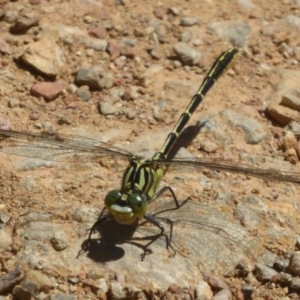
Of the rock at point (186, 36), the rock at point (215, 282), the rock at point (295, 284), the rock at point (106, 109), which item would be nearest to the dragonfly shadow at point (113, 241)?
the rock at point (215, 282)

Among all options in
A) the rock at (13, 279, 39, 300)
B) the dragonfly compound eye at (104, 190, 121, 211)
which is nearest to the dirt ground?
the rock at (13, 279, 39, 300)

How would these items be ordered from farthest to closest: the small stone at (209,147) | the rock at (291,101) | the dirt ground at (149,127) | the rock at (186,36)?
the rock at (186,36) < the rock at (291,101) < the small stone at (209,147) < the dirt ground at (149,127)

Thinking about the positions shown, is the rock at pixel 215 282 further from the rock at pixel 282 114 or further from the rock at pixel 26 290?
the rock at pixel 282 114

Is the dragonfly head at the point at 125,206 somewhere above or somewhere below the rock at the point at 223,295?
above

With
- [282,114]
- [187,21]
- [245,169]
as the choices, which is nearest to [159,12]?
[187,21]

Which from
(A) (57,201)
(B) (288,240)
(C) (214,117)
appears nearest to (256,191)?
(B) (288,240)

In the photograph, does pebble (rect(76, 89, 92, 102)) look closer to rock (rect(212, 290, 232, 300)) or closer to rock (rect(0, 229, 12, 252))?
rock (rect(0, 229, 12, 252))

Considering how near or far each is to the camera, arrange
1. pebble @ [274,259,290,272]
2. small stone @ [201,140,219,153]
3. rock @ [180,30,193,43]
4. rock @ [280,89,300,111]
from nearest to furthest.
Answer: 1. pebble @ [274,259,290,272]
2. small stone @ [201,140,219,153]
3. rock @ [280,89,300,111]
4. rock @ [180,30,193,43]

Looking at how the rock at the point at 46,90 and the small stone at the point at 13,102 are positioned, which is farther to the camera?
the rock at the point at 46,90
